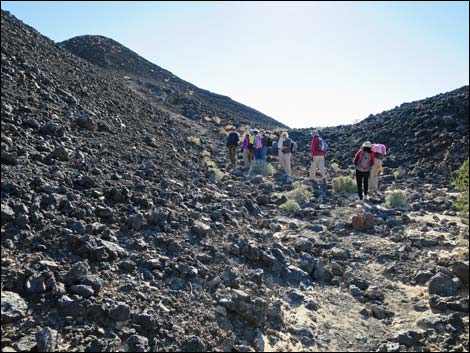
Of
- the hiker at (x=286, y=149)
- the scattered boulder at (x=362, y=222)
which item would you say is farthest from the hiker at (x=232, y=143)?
the scattered boulder at (x=362, y=222)

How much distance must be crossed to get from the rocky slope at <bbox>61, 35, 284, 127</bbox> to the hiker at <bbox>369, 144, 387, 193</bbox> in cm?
1453

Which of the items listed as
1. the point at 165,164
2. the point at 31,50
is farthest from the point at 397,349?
the point at 31,50

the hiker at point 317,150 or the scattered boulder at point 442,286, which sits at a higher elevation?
the hiker at point 317,150

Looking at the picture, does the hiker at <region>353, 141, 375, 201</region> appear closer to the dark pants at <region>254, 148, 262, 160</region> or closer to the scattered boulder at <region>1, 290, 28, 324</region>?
the dark pants at <region>254, 148, 262, 160</region>

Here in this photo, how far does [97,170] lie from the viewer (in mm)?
7039

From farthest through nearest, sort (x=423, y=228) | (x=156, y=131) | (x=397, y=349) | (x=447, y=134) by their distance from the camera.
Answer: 1. (x=447, y=134)
2. (x=156, y=131)
3. (x=423, y=228)
4. (x=397, y=349)

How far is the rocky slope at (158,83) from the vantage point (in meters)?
27.2

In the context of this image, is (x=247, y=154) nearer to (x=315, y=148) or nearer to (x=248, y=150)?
(x=248, y=150)

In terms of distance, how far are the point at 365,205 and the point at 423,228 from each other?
250 centimetres

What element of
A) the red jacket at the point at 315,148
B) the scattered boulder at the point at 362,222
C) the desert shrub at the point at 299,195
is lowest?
the scattered boulder at the point at 362,222

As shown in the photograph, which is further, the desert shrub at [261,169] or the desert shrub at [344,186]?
the desert shrub at [261,169]

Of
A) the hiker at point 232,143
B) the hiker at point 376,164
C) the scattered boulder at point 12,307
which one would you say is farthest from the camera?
the hiker at point 232,143

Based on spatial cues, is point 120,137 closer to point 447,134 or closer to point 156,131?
point 156,131

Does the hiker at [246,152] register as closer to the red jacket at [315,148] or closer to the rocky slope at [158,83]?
the red jacket at [315,148]
